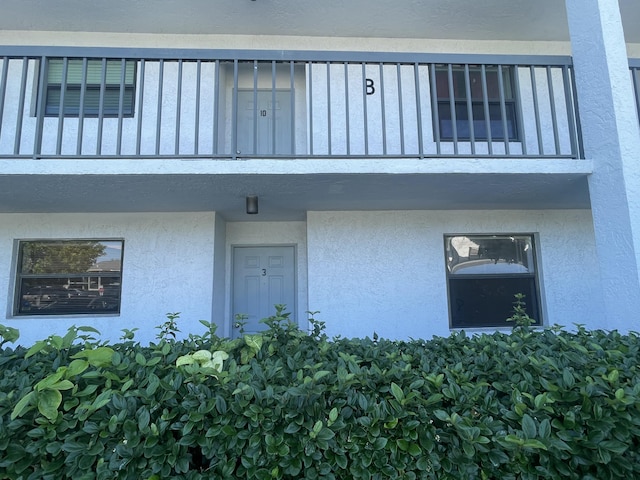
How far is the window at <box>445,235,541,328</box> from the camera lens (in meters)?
5.73

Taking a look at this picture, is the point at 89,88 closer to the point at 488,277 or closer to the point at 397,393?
the point at 397,393

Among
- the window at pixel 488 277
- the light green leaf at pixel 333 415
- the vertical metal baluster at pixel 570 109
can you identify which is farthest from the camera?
the window at pixel 488 277

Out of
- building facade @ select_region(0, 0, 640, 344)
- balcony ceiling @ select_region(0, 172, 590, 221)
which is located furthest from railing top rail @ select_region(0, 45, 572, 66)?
balcony ceiling @ select_region(0, 172, 590, 221)

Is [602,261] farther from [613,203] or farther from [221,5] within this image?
[221,5]

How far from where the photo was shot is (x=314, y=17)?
5.69 m

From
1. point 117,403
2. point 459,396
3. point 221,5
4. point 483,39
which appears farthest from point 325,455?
point 483,39

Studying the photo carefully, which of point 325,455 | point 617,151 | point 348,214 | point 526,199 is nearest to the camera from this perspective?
point 325,455

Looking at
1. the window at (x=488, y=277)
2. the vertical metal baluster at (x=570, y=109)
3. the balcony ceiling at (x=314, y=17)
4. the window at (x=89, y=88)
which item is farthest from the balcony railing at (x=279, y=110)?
the window at (x=488, y=277)

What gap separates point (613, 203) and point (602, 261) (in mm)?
607

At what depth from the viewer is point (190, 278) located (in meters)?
5.43

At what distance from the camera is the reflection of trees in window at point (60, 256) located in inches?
219

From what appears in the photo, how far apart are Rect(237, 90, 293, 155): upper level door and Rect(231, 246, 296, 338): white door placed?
1.65m

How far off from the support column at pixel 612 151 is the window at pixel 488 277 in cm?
191

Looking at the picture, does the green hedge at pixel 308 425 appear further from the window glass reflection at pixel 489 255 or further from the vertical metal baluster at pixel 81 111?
the window glass reflection at pixel 489 255
